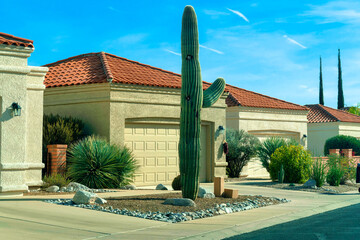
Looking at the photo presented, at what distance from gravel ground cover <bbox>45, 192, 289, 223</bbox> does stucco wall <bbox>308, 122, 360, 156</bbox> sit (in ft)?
88.8

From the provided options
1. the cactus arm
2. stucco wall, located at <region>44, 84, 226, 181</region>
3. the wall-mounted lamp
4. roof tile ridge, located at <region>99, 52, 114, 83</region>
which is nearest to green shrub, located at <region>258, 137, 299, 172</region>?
the wall-mounted lamp

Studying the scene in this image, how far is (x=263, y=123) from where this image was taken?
29.6 metres

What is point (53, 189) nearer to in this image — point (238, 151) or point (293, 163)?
point (293, 163)

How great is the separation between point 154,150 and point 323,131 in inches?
936

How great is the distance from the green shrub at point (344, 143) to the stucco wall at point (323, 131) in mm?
2286

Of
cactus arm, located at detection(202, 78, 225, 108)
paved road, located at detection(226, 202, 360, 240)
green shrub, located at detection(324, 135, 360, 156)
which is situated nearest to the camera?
paved road, located at detection(226, 202, 360, 240)

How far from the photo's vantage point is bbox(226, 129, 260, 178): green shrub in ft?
85.3

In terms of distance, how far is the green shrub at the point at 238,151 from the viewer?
2600 cm

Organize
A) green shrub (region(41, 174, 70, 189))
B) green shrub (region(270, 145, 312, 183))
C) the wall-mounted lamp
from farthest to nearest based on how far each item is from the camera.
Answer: the wall-mounted lamp, green shrub (region(270, 145, 312, 183)), green shrub (region(41, 174, 70, 189))

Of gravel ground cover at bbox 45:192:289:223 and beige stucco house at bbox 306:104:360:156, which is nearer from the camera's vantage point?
gravel ground cover at bbox 45:192:289:223

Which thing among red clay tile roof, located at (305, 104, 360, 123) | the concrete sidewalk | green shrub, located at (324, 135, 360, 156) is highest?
red clay tile roof, located at (305, 104, 360, 123)

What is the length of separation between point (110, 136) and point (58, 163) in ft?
7.33

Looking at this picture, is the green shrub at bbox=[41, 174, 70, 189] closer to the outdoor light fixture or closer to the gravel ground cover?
the outdoor light fixture

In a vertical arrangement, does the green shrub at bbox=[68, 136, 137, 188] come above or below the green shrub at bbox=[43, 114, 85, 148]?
below
